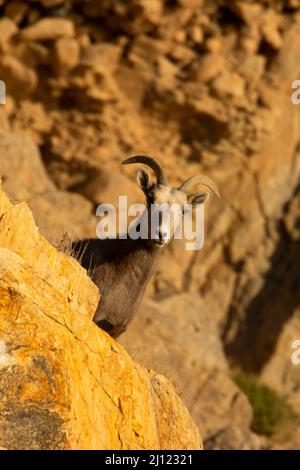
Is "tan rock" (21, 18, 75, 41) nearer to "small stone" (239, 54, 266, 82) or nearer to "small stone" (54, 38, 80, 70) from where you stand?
"small stone" (54, 38, 80, 70)

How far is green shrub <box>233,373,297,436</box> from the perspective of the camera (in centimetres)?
1457

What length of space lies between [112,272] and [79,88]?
261 inches

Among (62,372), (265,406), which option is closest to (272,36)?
(265,406)

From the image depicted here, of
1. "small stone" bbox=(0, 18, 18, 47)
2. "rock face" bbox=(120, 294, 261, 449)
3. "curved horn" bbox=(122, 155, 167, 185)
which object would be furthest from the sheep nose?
"small stone" bbox=(0, 18, 18, 47)

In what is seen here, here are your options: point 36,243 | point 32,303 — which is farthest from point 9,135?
point 32,303

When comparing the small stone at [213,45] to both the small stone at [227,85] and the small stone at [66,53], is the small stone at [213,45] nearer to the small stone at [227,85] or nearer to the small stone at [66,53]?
the small stone at [227,85]

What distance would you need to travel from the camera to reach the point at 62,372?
6.05 m

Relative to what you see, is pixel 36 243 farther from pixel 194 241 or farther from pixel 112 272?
pixel 194 241

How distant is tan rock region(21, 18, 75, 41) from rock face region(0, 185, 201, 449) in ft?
27.8

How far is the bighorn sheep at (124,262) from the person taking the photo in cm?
928

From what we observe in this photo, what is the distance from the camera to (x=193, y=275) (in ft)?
54.9

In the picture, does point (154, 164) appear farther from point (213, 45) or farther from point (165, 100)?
point (213, 45)

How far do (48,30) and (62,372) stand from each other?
10158 mm
